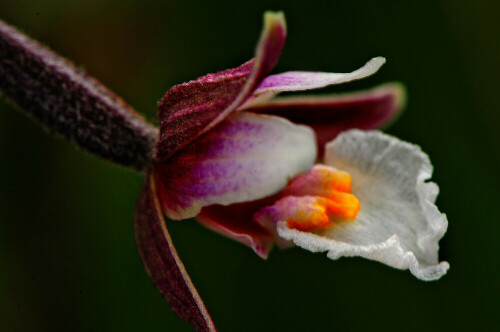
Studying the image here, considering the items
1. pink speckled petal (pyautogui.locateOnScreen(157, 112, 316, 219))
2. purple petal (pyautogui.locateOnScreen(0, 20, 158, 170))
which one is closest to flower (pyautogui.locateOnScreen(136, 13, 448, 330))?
pink speckled petal (pyautogui.locateOnScreen(157, 112, 316, 219))

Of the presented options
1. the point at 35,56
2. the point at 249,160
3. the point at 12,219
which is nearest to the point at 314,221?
the point at 249,160

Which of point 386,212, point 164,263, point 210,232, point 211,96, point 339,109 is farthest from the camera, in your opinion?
point 210,232

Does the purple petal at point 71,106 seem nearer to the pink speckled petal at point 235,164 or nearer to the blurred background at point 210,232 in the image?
the pink speckled petal at point 235,164

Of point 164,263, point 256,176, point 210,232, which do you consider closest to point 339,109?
point 256,176

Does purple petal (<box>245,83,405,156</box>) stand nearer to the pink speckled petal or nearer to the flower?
the flower

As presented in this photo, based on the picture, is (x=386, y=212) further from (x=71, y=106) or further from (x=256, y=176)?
(x=71, y=106)

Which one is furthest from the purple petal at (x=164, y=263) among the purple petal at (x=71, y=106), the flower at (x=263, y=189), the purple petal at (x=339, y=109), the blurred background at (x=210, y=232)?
the blurred background at (x=210, y=232)

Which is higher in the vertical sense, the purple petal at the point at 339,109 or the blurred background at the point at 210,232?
the purple petal at the point at 339,109
